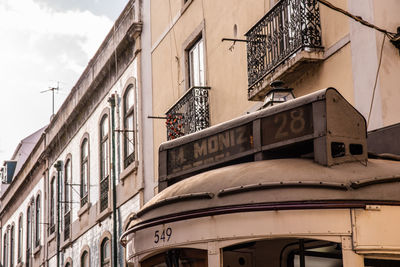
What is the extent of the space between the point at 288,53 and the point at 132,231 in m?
5.42

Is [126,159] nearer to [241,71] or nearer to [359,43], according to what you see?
[241,71]

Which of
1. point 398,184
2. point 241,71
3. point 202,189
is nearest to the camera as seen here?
point 398,184

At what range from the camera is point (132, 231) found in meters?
7.78

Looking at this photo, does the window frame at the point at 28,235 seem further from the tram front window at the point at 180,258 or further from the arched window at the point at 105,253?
the tram front window at the point at 180,258

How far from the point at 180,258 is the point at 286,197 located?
106cm

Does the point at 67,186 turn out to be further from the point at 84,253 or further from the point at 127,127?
the point at 127,127

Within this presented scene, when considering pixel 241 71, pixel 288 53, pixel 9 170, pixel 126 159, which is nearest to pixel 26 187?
pixel 9 170

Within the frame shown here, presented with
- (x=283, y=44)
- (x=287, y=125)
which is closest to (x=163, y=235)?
(x=287, y=125)

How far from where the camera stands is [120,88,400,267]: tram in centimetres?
642

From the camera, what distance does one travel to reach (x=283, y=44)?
1317cm

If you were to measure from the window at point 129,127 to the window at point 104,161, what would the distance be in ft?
5.18

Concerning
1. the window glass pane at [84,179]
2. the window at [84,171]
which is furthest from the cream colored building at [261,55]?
the window glass pane at [84,179]

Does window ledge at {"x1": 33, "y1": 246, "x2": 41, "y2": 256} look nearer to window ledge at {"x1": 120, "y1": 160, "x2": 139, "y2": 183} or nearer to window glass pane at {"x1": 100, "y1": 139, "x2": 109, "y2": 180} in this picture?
window glass pane at {"x1": 100, "y1": 139, "x2": 109, "y2": 180}

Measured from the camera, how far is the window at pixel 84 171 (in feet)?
85.3
